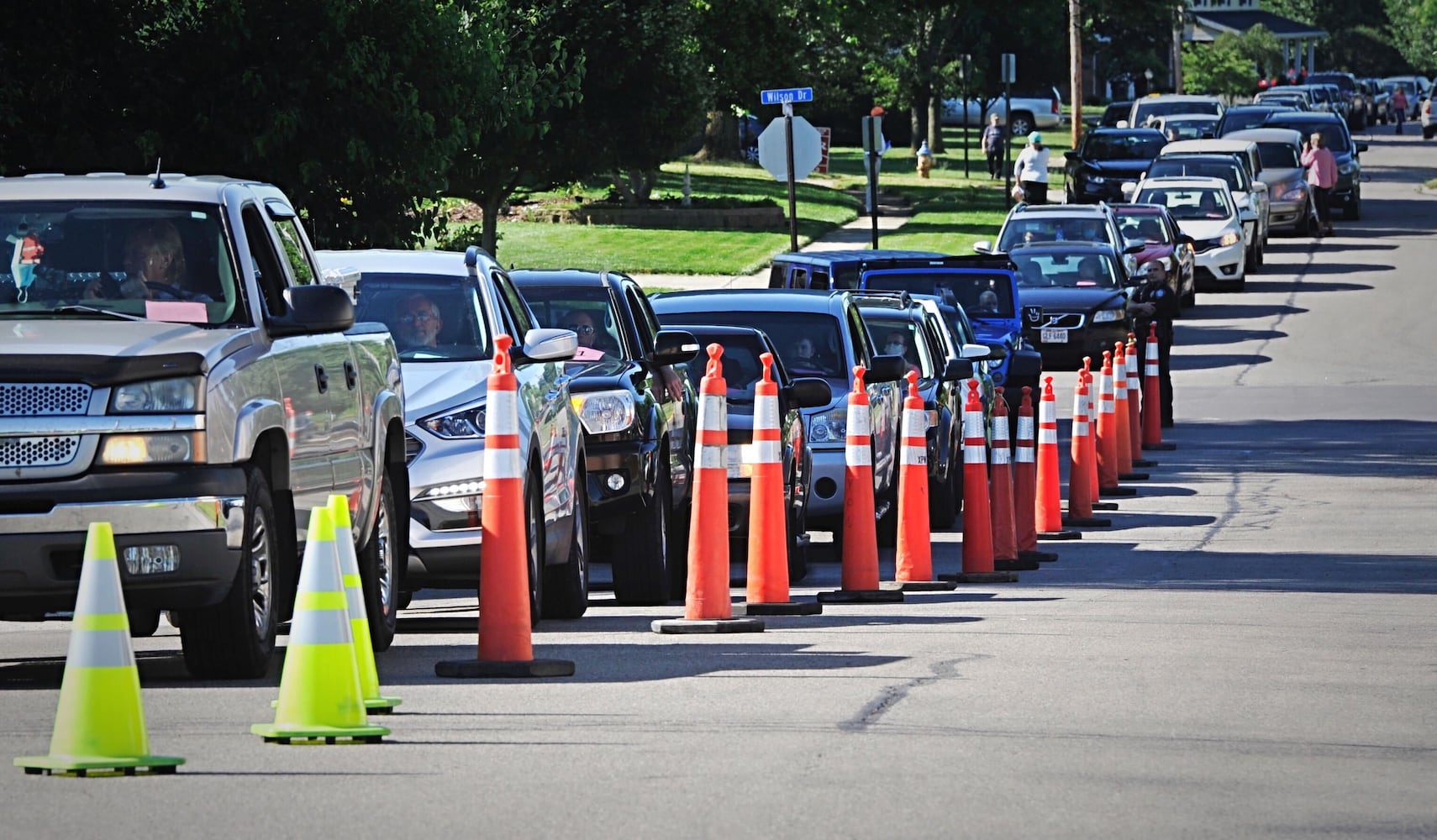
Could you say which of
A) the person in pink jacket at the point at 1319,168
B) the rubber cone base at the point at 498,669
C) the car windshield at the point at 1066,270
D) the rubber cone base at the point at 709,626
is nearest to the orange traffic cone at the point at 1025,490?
the rubber cone base at the point at 709,626

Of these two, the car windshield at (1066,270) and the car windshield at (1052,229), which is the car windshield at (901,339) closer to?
the car windshield at (1066,270)

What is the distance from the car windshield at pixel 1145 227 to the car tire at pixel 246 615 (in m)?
28.9

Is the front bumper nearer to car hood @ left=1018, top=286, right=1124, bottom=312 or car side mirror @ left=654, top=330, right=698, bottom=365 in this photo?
car side mirror @ left=654, top=330, right=698, bottom=365

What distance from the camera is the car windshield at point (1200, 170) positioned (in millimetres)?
45250

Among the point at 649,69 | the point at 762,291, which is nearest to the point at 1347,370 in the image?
the point at 649,69

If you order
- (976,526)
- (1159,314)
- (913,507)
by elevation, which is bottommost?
(1159,314)

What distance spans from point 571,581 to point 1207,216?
31.7m

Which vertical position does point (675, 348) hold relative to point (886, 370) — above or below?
above

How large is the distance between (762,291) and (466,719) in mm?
10287

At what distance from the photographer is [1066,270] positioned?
103ft

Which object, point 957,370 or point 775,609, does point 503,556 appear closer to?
point 775,609

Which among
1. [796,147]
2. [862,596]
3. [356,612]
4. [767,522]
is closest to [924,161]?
[796,147]

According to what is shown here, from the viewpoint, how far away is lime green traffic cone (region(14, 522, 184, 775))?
7.39 metres

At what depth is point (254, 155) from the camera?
791 inches
